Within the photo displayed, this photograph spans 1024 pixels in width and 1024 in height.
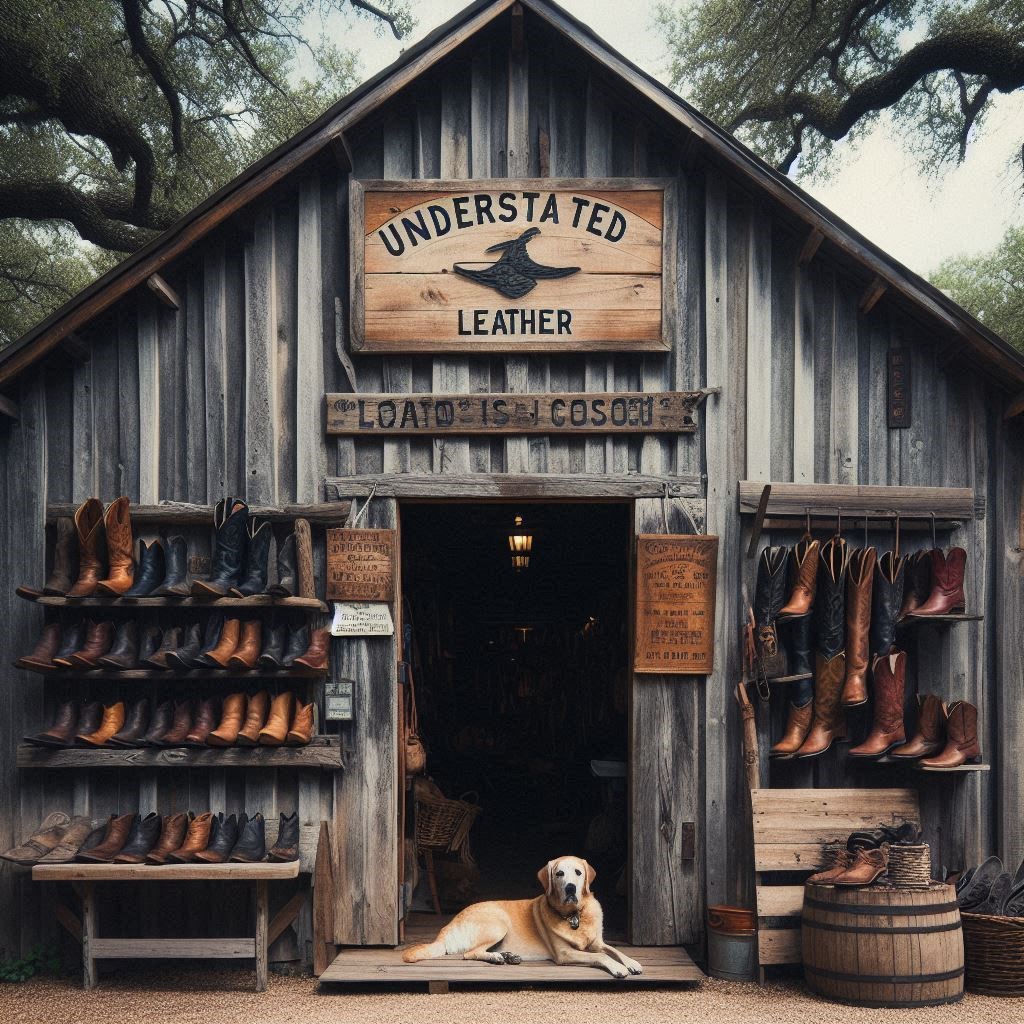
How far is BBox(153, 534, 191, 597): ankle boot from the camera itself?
18.9ft

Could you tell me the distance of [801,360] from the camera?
613cm

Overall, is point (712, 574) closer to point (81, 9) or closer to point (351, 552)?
point (351, 552)

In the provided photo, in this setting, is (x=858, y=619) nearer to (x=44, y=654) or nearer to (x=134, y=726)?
(x=134, y=726)

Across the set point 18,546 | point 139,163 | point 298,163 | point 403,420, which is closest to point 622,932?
point 403,420

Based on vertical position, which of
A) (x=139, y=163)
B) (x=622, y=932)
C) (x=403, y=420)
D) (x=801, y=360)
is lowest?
(x=622, y=932)

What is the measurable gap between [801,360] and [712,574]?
4.92 ft

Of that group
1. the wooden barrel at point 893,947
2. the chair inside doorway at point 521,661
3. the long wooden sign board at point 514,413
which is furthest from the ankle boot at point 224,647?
the wooden barrel at point 893,947

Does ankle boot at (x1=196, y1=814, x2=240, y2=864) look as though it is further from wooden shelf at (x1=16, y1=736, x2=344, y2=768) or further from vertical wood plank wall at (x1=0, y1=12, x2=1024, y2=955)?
wooden shelf at (x1=16, y1=736, x2=344, y2=768)

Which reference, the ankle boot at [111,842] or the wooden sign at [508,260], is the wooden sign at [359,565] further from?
the ankle boot at [111,842]

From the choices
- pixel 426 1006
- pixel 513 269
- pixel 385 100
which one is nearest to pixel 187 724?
pixel 426 1006

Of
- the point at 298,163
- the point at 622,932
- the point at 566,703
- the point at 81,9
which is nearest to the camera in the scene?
the point at 298,163

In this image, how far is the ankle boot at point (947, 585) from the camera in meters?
5.84

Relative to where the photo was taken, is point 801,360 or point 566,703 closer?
point 801,360

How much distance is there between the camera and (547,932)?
575 centimetres
